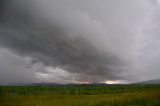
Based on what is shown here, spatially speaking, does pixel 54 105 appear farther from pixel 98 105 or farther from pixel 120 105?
pixel 120 105

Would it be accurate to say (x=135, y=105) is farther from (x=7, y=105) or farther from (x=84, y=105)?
(x=7, y=105)

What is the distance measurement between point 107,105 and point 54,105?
7.63 metres

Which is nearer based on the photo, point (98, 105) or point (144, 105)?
point (144, 105)

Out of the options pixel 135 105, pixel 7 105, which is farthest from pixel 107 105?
pixel 7 105

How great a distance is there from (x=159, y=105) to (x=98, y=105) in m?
8.36

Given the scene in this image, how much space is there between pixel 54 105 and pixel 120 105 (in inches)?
371

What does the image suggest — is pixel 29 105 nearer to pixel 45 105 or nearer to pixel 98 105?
pixel 45 105

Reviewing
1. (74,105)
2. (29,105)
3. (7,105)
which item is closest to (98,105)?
(74,105)

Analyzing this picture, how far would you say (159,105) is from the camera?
1077 inches

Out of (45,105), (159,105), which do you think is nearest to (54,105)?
(45,105)

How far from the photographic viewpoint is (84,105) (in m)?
30.7

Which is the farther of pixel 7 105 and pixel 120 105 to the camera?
pixel 7 105

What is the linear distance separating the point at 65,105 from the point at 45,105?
2.95 metres

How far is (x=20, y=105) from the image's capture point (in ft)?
101
